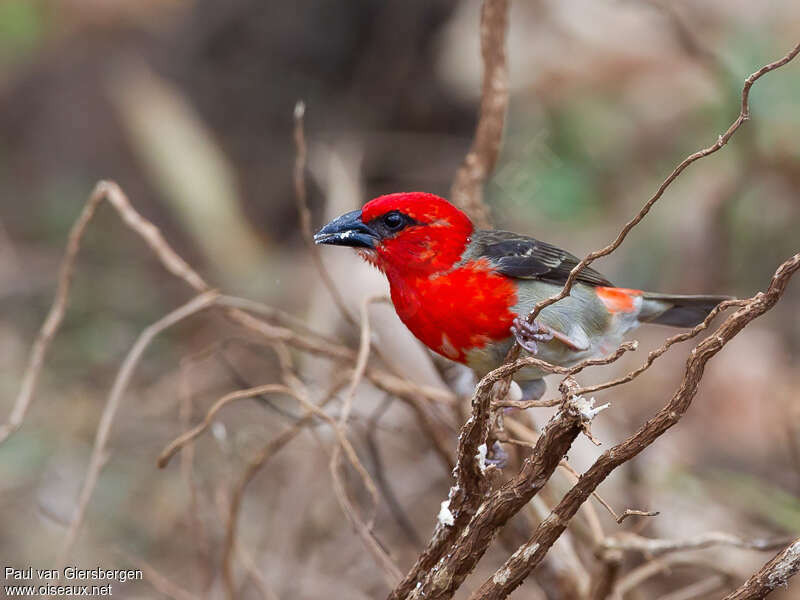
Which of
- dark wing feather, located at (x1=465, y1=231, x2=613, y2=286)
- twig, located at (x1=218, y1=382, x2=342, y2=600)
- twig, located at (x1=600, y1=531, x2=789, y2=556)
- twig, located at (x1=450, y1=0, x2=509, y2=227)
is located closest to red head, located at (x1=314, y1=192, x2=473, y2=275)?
dark wing feather, located at (x1=465, y1=231, x2=613, y2=286)

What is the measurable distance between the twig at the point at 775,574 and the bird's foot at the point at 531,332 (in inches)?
35.6

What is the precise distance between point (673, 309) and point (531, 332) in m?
0.89

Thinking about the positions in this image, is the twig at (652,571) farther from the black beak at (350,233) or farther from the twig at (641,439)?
the black beak at (350,233)

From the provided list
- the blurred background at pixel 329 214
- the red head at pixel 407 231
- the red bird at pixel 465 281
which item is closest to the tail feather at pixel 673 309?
the red bird at pixel 465 281

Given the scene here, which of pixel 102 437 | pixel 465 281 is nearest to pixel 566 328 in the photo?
pixel 465 281

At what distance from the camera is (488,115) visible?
3545 mm

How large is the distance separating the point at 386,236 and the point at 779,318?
4533 millimetres

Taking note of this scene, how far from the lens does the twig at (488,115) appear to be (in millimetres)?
3459

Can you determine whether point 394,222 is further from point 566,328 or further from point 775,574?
point 775,574

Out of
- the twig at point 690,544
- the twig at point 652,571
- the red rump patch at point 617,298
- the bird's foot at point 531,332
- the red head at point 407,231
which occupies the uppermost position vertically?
the red head at point 407,231

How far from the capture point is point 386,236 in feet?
9.77

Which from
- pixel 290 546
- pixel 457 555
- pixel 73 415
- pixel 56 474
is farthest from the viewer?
pixel 73 415

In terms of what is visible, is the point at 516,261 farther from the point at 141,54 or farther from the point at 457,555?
the point at 141,54

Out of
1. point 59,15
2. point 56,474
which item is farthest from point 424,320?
point 59,15
